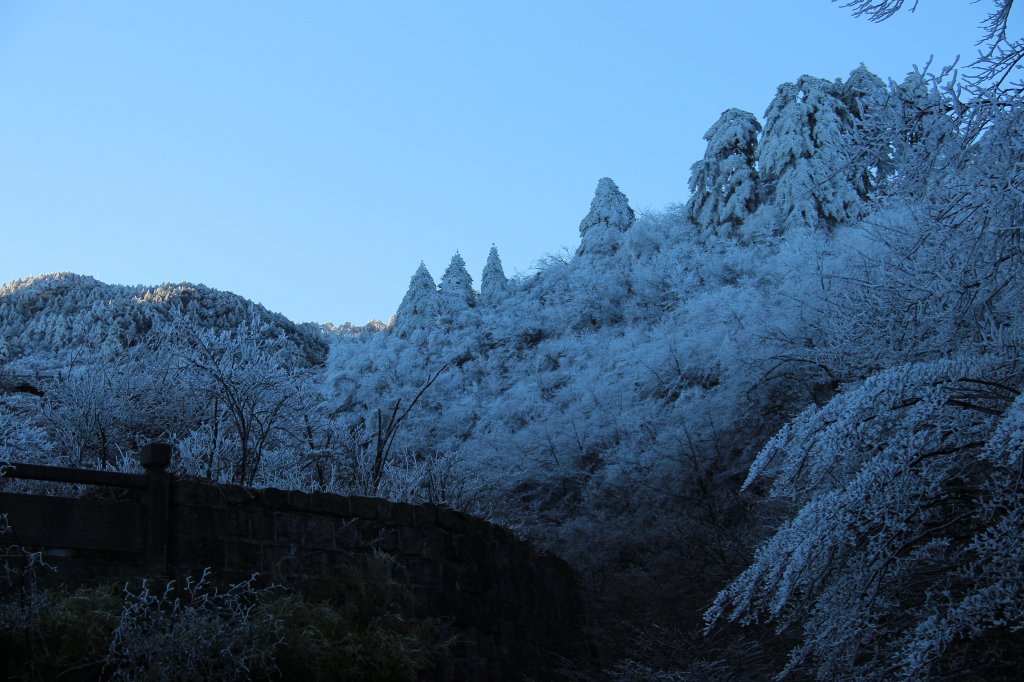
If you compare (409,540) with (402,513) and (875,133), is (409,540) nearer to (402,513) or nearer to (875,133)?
(402,513)

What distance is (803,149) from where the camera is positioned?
94.6ft

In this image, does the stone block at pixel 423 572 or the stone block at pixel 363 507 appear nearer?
the stone block at pixel 363 507

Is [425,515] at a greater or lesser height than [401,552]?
greater

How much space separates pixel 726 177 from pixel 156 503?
27.3 meters

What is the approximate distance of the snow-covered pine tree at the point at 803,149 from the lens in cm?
2706

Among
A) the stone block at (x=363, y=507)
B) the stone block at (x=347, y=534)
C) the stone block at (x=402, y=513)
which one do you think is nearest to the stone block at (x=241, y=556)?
the stone block at (x=347, y=534)

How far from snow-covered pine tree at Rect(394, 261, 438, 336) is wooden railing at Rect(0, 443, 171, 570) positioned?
79.9 feet

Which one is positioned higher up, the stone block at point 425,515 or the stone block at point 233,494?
the stone block at point 233,494

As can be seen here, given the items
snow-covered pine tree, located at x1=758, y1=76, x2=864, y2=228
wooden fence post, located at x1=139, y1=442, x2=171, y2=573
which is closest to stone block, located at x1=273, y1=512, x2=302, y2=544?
wooden fence post, located at x1=139, y1=442, x2=171, y2=573

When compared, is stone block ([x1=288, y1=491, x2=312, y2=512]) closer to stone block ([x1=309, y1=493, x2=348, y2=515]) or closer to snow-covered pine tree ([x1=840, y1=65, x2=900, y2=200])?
stone block ([x1=309, y1=493, x2=348, y2=515])

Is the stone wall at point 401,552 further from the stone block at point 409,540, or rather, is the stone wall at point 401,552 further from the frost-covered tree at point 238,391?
the frost-covered tree at point 238,391

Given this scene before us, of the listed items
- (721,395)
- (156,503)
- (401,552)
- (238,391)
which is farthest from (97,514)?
(721,395)

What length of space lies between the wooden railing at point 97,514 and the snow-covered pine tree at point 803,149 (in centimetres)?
2266

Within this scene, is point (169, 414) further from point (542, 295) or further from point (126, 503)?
point (542, 295)
